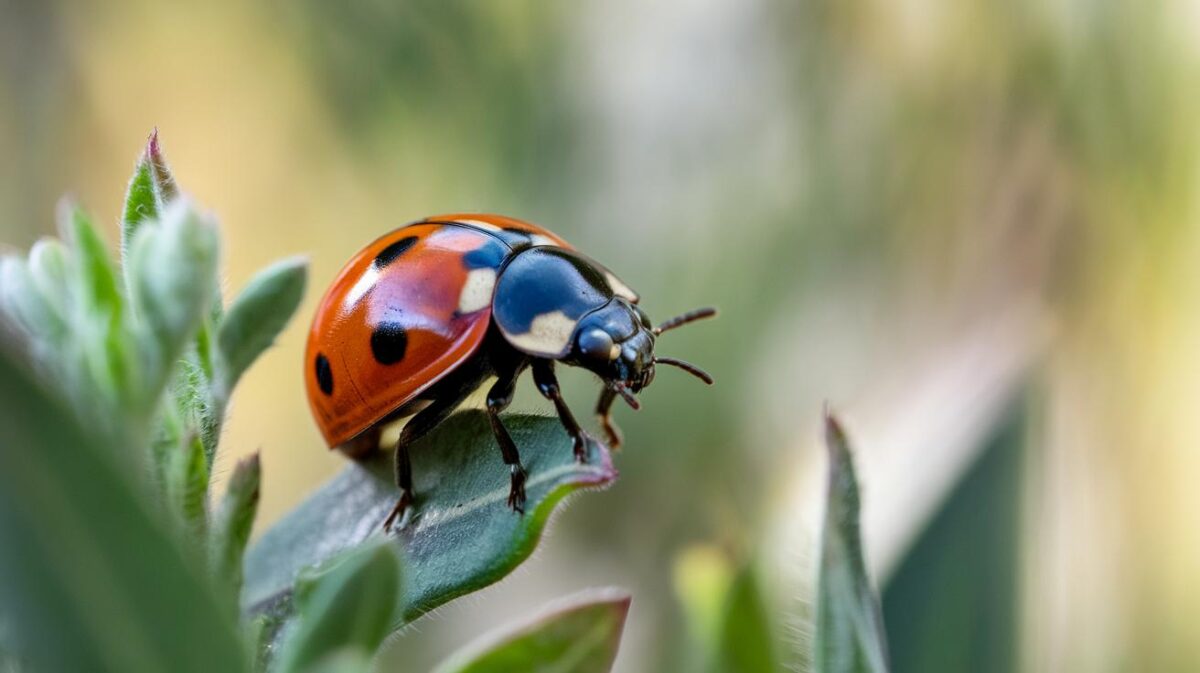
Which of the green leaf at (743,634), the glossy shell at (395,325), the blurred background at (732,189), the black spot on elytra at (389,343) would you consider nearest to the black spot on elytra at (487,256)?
the glossy shell at (395,325)

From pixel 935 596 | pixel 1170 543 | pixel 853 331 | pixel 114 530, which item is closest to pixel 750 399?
pixel 853 331

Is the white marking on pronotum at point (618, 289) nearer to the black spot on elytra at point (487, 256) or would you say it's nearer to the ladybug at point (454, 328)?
the ladybug at point (454, 328)

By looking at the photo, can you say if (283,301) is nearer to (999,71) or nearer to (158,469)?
(158,469)

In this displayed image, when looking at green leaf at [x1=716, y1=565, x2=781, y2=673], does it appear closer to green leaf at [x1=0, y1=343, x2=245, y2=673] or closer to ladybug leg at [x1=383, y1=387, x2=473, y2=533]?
ladybug leg at [x1=383, y1=387, x2=473, y2=533]

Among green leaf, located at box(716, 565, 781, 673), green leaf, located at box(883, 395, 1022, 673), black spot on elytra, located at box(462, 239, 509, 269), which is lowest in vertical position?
green leaf, located at box(883, 395, 1022, 673)

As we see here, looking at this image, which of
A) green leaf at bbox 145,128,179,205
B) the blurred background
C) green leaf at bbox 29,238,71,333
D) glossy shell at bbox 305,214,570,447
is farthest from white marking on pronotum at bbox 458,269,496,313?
Answer: the blurred background

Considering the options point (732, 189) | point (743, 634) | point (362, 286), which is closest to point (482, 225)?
point (362, 286)
